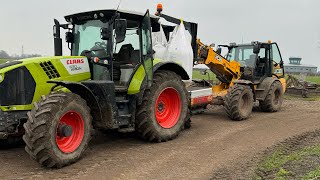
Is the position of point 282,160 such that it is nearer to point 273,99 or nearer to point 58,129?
point 58,129

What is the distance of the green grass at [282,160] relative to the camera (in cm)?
531

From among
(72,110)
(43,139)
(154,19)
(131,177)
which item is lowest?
(131,177)

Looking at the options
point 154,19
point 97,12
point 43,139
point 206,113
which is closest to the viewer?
point 43,139

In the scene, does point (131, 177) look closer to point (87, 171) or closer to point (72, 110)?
point (87, 171)

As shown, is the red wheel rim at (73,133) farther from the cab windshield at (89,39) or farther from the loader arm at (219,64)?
the loader arm at (219,64)

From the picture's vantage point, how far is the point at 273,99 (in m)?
12.0

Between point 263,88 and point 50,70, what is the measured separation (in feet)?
25.2

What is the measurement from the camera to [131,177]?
17.4 feet

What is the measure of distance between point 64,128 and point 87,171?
2.38 feet

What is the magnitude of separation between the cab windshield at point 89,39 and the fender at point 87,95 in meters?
0.87

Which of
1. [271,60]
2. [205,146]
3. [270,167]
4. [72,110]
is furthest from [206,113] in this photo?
[72,110]

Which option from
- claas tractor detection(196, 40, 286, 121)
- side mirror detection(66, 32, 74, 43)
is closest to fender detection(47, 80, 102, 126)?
side mirror detection(66, 32, 74, 43)

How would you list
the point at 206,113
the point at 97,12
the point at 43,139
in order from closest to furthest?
the point at 43,139
the point at 97,12
the point at 206,113

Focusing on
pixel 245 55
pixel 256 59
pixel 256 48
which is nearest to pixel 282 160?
pixel 256 48
